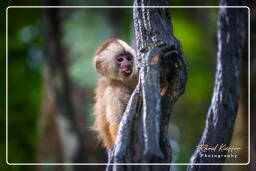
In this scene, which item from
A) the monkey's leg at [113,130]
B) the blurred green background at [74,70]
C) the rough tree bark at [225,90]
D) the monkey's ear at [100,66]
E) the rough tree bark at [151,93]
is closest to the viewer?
the rough tree bark at [151,93]

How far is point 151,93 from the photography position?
2.53 m

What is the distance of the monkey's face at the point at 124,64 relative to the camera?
4098 millimetres

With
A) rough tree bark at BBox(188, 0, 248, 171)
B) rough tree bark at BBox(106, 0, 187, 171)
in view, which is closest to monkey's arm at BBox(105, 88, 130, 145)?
rough tree bark at BBox(188, 0, 248, 171)

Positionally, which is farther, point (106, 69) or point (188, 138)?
point (188, 138)

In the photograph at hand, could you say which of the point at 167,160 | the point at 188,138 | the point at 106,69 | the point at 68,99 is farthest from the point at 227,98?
the point at 68,99

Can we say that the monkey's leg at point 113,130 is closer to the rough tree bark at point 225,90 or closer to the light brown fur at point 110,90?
the light brown fur at point 110,90

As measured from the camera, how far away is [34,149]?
23.4 ft

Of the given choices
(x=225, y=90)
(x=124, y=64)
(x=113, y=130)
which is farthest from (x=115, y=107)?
(x=225, y=90)

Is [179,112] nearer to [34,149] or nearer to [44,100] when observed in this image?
Answer: [44,100]

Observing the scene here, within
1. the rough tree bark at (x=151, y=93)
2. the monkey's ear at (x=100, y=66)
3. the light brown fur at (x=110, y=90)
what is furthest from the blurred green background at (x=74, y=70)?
the rough tree bark at (x=151, y=93)

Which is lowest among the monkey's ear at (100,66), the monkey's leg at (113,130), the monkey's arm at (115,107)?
the monkey's leg at (113,130)

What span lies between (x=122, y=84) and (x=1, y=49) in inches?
118

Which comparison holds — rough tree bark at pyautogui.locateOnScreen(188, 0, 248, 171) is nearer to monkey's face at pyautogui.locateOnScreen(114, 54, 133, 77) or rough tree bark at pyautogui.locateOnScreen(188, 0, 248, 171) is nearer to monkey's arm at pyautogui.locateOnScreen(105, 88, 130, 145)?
monkey's arm at pyautogui.locateOnScreen(105, 88, 130, 145)

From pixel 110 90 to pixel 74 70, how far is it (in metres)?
2.52
